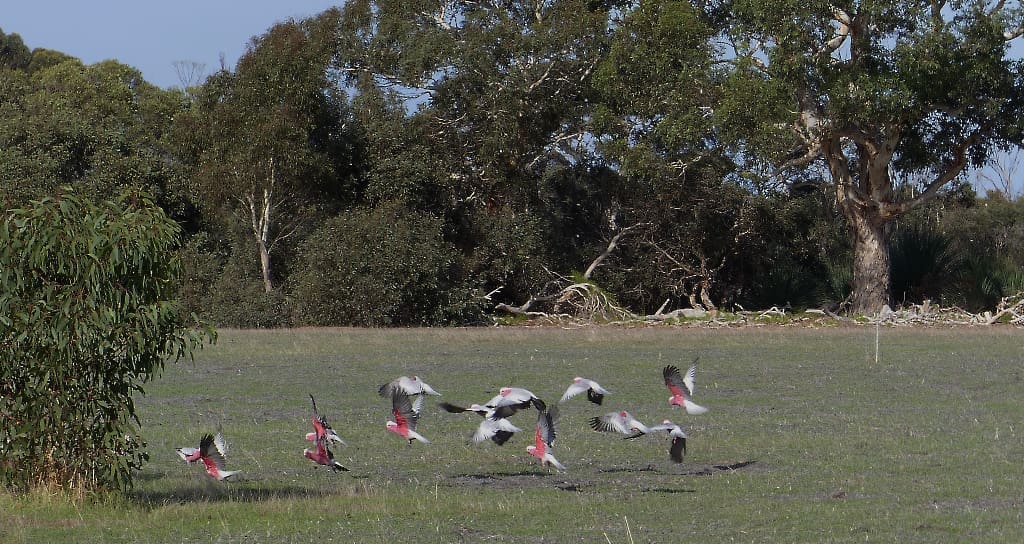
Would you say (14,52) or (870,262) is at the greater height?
(14,52)

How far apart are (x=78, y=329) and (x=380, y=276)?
2640 centimetres

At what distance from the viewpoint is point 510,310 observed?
39.7m

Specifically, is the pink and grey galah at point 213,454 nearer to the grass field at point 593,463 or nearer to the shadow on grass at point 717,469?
the grass field at point 593,463

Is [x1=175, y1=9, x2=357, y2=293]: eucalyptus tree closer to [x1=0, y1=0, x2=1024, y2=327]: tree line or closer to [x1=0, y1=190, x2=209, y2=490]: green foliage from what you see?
[x1=0, y1=0, x2=1024, y2=327]: tree line

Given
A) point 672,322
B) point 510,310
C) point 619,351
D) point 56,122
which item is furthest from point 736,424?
point 56,122

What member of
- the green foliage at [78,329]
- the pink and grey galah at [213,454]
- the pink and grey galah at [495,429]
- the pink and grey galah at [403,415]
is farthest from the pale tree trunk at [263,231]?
the green foliage at [78,329]

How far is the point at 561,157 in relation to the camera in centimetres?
4206

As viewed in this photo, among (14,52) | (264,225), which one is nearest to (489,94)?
(264,225)

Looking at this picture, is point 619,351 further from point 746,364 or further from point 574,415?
point 574,415

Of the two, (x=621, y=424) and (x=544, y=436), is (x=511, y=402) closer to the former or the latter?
(x=544, y=436)

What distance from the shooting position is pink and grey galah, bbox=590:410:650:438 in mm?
10203

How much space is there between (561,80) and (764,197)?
743 cm

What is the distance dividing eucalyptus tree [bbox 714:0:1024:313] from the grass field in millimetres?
11047

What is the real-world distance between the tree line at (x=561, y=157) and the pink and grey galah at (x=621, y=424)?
78.3ft
